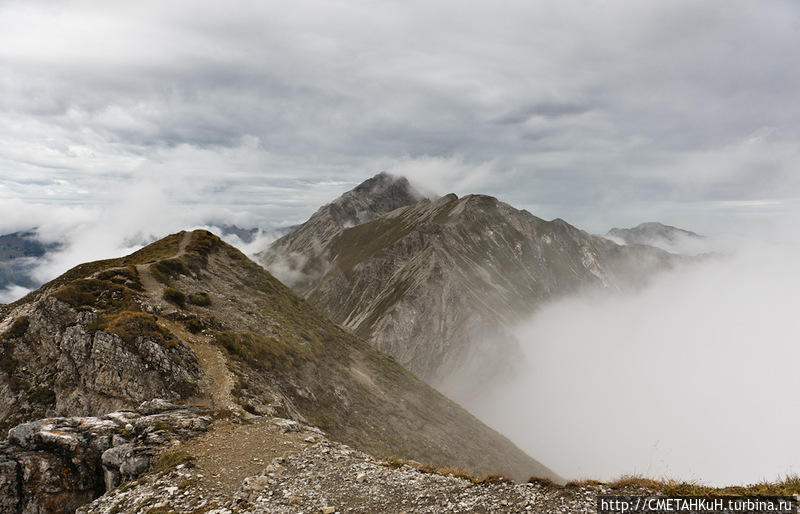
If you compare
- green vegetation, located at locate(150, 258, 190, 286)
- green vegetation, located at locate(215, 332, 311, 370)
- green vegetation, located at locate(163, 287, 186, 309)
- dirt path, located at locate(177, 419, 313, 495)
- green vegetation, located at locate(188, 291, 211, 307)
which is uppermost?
green vegetation, located at locate(150, 258, 190, 286)

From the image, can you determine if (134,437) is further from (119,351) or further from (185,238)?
(185,238)

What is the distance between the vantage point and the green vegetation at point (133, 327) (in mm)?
37781

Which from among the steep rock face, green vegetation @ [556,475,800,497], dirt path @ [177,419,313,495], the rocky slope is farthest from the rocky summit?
green vegetation @ [556,475,800,497]

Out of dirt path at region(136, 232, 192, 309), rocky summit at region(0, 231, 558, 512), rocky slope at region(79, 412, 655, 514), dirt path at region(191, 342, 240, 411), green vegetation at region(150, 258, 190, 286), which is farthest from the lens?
green vegetation at region(150, 258, 190, 286)

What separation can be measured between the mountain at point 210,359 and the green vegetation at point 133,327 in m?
0.13

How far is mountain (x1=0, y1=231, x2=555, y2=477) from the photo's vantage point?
116ft

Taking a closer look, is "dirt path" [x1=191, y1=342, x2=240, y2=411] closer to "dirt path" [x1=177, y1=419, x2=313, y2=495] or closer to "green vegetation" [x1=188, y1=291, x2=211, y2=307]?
"dirt path" [x1=177, y1=419, x2=313, y2=495]

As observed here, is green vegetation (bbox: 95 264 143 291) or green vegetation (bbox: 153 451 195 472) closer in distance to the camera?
green vegetation (bbox: 153 451 195 472)

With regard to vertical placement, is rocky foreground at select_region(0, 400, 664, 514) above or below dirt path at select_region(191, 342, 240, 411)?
below

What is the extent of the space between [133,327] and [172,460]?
2382 cm

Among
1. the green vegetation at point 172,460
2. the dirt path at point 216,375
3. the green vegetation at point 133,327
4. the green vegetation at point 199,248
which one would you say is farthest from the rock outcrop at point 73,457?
the green vegetation at point 199,248

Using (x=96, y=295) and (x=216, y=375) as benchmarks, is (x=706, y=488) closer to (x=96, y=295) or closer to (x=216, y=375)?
(x=216, y=375)

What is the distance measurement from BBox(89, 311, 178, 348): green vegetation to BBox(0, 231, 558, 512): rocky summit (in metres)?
0.12

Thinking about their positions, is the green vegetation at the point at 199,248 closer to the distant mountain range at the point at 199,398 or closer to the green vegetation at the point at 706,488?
the distant mountain range at the point at 199,398
